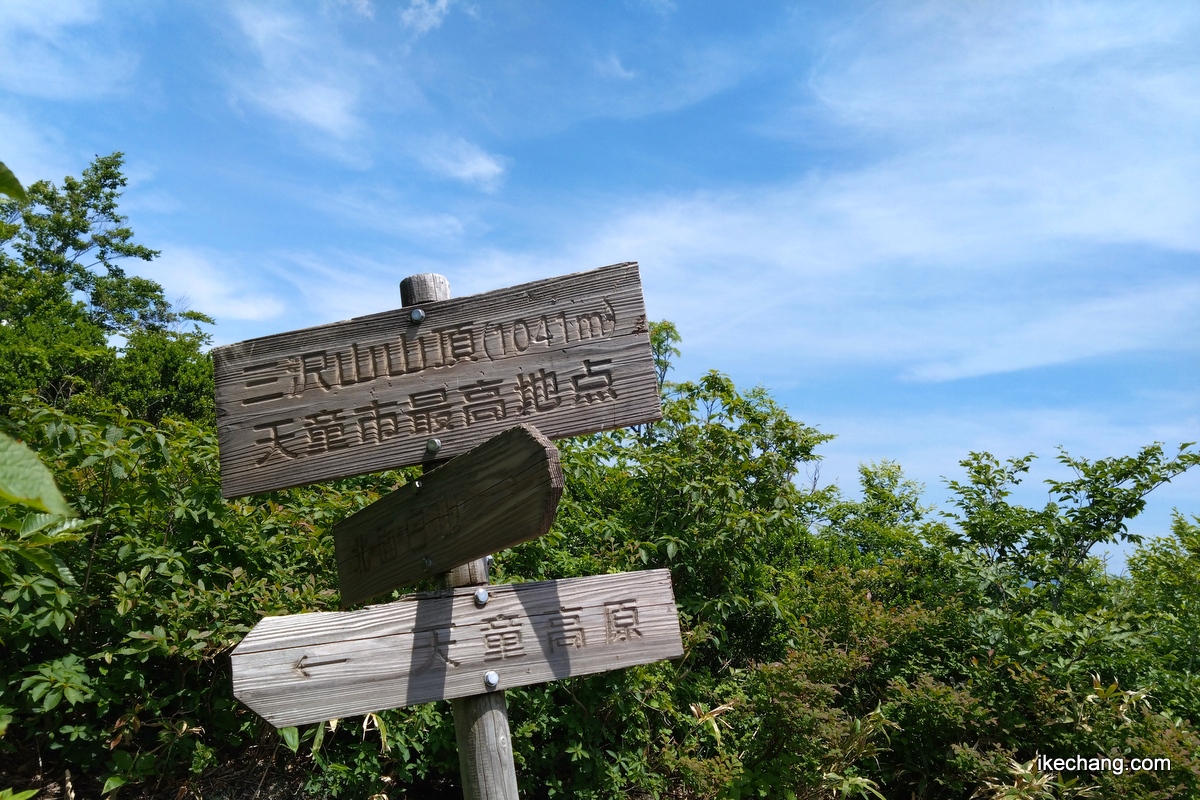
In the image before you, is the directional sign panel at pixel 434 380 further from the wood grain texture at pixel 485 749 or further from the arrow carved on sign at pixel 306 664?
the wood grain texture at pixel 485 749

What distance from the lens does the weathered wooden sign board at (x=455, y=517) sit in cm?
213

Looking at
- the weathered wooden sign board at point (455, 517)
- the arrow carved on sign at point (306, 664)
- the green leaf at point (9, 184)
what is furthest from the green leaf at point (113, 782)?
the green leaf at point (9, 184)

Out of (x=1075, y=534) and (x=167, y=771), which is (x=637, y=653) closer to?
(x=167, y=771)

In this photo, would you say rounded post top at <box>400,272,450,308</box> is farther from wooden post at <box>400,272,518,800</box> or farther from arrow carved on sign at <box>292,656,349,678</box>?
arrow carved on sign at <box>292,656,349,678</box>

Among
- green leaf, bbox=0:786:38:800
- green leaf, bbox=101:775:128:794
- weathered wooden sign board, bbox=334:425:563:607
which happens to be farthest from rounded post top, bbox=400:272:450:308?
green leaf, bbox=101:775:128:794

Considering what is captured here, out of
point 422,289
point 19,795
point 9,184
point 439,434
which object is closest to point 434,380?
point 439,434

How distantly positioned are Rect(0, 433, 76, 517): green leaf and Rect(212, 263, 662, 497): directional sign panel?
1.88 meters

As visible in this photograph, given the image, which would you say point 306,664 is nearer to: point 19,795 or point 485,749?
point 485,749

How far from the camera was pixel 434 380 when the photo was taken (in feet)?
8.22

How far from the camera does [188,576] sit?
144 inches

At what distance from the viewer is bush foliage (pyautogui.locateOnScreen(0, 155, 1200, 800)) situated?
345cm

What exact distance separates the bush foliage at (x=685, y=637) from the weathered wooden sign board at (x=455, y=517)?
85 cm

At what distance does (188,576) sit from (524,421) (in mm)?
2114

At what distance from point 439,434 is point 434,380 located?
165 mm
